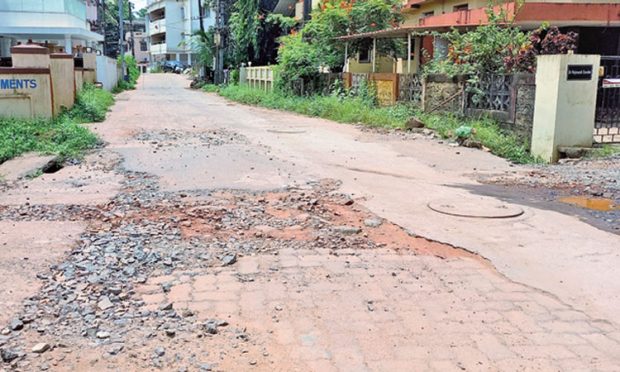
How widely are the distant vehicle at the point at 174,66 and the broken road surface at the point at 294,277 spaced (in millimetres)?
72796

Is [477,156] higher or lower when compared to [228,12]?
lower

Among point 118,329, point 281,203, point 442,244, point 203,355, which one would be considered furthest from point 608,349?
point 281,203

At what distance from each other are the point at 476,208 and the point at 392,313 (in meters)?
3.14

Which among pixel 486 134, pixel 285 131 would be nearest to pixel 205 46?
pixel 285 131

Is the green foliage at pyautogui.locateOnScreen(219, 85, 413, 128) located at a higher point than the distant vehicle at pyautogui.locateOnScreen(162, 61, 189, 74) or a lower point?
lower

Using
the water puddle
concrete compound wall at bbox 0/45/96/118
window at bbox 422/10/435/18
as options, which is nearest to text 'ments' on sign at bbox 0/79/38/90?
concrete compound wall at bbox 0/45/96/118

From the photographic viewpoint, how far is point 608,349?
3.57 m

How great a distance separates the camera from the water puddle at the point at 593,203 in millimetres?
6969

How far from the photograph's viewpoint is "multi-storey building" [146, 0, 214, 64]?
75.8m

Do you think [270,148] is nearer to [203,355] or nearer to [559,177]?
[559,177]

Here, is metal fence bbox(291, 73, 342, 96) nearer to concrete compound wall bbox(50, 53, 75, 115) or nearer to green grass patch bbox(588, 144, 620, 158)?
concrete compound wall bbox(50, 53, 75, 115)

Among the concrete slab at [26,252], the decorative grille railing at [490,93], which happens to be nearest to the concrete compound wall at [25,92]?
the concrete slab at [26,252]

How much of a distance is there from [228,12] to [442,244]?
136ft

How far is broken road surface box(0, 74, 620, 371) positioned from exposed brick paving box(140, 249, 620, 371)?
0.01 meters
